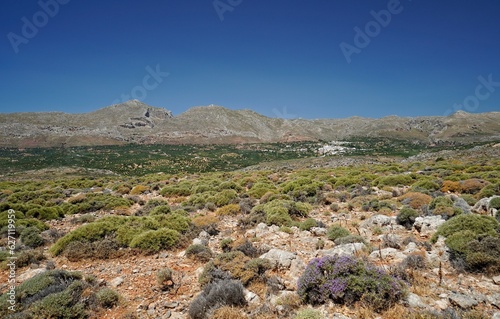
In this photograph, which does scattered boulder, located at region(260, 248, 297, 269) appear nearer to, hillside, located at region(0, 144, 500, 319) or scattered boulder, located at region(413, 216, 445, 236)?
hillside, located at region(0, 144, 500, 319)

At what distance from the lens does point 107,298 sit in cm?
558

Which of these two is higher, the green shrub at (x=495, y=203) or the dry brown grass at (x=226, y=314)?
the green shrub at (x=495, y=203)

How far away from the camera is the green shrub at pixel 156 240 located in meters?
8.69

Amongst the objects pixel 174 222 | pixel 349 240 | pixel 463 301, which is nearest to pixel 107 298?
pixel 174 222

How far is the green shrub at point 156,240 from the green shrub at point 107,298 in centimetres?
290

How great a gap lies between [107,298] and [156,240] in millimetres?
3368

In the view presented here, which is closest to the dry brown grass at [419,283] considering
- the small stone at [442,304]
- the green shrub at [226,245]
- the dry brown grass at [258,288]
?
the small stone at [442,304]

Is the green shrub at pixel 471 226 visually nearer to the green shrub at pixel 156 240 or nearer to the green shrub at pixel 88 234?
the green shrub at pixel 156 240

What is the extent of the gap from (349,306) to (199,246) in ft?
15.4

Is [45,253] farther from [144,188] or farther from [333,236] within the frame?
[144,188]

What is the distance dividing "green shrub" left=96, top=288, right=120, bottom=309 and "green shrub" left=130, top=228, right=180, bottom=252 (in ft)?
9.51

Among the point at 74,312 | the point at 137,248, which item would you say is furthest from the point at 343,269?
the point at 137,248

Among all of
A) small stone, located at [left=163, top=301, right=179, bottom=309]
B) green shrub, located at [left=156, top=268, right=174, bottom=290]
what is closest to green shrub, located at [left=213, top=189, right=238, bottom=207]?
green shrub, located at [left=156, top=268, right=174, bottom=290]

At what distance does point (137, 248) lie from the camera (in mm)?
8633
